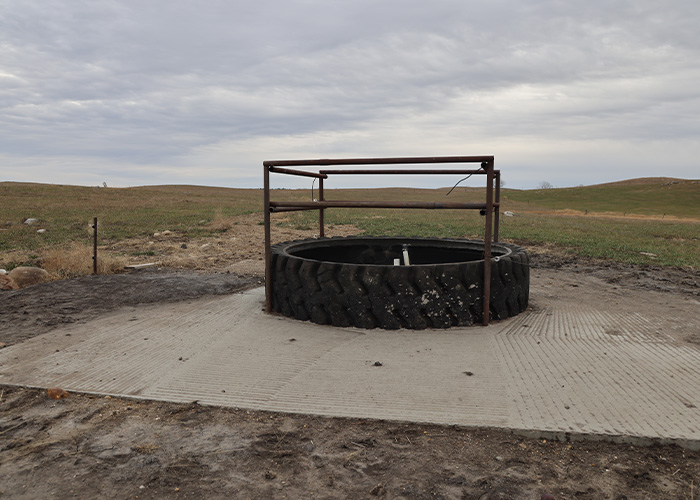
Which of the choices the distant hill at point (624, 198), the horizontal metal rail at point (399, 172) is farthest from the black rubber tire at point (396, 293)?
the distant hill at point (624, 198)

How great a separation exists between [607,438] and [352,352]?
179cm

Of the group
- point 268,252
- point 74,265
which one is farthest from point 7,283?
point 268,252

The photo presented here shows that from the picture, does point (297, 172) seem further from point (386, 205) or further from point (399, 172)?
point (386, 205)

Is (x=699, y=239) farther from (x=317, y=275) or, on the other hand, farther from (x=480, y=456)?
(x=480, y=456)

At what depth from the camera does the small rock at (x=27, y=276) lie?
20.8 feet

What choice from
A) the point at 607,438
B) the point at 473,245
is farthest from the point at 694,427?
the point at 473,245

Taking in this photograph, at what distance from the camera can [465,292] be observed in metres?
4.30

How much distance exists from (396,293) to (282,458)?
213 cm

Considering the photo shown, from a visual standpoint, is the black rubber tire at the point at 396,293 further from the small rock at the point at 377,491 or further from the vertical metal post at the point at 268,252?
the small rock at the point at 377,491

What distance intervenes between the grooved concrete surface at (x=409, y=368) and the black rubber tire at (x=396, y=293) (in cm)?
14

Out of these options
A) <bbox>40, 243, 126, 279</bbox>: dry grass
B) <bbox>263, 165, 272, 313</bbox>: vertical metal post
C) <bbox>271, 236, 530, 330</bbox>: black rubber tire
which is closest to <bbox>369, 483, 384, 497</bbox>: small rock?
<bbox>271, 236, 530, 330</bbox>: black rubber tire

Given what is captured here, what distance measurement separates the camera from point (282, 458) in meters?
2.31

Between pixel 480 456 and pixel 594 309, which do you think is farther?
pixel 594 309

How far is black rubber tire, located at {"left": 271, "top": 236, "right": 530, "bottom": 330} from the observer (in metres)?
4.20
